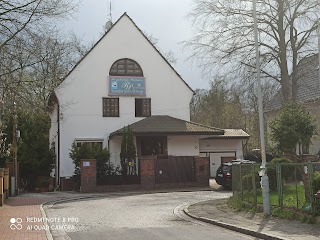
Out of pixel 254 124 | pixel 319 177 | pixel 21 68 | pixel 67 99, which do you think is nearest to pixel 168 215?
pixel 319 177

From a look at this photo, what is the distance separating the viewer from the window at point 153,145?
3619cm

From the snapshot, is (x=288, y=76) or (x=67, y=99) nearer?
(x=288, y=76)

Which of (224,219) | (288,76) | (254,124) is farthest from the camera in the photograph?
(254,124)

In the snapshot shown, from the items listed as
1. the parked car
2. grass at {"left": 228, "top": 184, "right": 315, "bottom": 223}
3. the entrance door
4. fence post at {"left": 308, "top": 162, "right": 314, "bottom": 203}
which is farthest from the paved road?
the entrance door

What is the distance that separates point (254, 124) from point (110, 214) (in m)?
41.7

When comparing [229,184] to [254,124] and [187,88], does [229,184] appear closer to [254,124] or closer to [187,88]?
[187,88]

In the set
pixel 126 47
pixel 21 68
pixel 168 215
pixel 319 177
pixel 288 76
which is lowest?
pixel 168 215

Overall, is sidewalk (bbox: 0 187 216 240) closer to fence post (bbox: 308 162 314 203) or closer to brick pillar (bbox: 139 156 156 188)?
fence post (bbox: 308 162 314 203)

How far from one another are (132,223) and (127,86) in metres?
22.6

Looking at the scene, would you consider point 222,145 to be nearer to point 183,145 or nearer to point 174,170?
point 183,145

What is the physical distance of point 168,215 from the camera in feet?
58.4

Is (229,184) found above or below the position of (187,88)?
below

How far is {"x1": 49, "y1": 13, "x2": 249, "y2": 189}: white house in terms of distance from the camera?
118ft

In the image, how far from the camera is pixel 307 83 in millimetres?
42281
